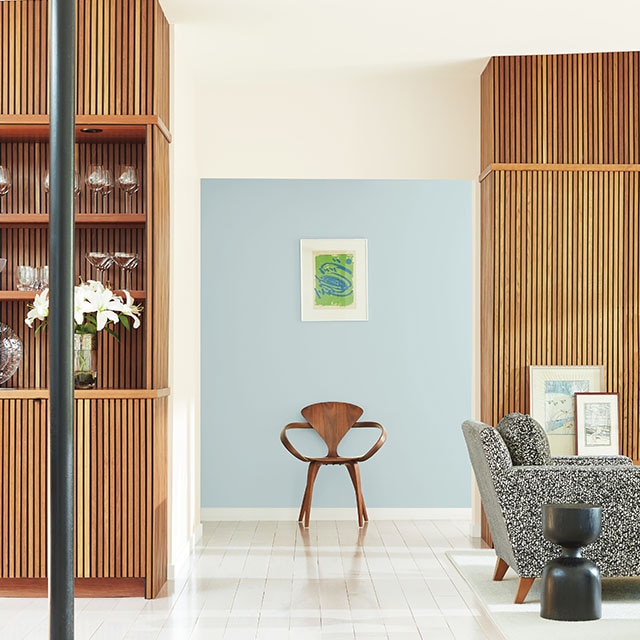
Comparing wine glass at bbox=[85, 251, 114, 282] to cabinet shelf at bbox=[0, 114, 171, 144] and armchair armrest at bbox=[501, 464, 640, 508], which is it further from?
armchair armrest at bbox=[501, 464, 640, 508]

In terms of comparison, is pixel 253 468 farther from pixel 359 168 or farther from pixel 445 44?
pixel 445 44

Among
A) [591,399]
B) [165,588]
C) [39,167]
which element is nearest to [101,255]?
[39,167]

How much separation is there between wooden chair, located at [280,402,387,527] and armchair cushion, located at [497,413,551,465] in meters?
2.21

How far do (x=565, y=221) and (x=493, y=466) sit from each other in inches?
78.1

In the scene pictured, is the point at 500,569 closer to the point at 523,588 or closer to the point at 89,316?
the point at 523,588

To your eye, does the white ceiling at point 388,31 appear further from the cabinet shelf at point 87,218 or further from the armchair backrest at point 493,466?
the armchair backrest at point 493,466

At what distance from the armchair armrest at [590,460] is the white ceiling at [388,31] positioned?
224cm

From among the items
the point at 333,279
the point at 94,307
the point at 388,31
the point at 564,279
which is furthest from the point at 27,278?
the point at 564,279

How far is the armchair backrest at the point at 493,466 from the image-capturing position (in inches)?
164

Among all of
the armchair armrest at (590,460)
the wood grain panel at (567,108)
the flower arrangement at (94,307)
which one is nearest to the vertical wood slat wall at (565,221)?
the wood grain panel at (567,108)

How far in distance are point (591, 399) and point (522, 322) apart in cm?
58

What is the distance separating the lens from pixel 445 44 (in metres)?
5.30

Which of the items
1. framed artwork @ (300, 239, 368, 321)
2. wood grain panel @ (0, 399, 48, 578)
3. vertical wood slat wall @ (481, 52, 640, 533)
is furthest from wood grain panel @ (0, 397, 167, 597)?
framed artwork @ (300, 239, 368, 321)

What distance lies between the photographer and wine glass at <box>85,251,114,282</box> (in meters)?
4.68
